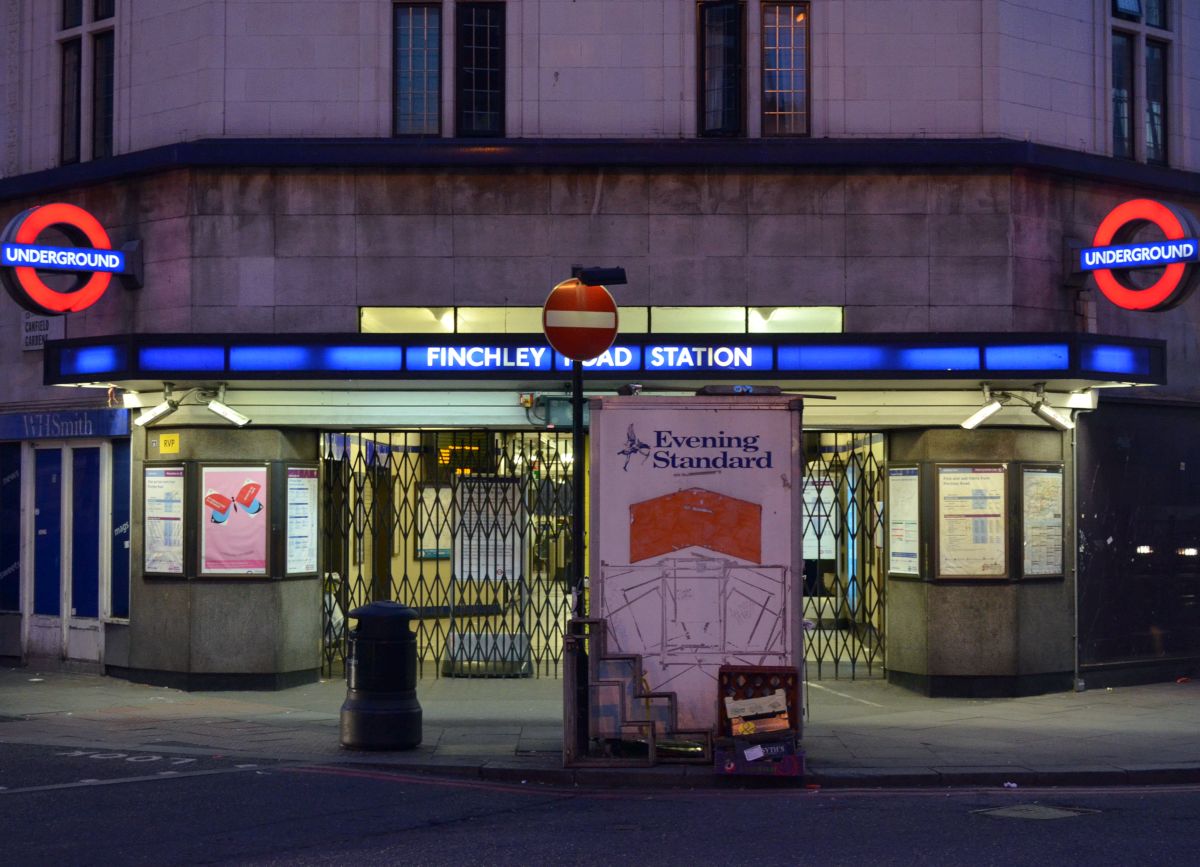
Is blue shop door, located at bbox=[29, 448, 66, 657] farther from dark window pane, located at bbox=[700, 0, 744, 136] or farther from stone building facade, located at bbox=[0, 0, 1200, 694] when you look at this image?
dark window pane, located at bbox=[700, 0, 744, 136]

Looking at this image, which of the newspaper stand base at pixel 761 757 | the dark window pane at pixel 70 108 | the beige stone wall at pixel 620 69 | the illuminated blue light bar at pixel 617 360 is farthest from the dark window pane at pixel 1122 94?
the dark window pane at pixel 70 108

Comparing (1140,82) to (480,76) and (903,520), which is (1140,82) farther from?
(480,76)

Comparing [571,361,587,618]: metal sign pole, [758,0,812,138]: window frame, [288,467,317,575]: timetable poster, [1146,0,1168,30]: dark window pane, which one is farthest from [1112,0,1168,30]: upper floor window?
[288,467,317,575]: timetable poster

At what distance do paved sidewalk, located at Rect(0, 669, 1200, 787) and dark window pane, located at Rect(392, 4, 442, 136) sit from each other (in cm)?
635

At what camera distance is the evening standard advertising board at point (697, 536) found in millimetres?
12695

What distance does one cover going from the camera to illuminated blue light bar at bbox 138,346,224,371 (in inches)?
645

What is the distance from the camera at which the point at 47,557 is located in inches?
764

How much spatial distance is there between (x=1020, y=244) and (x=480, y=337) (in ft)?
19.7

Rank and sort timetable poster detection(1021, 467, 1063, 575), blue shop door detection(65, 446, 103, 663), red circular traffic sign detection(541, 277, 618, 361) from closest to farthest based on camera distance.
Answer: red circular traffic sign detection(541, 277, 618, 361)
timetable poster detection(1021, 467, 1063, 575)
blue shop door detection(65, 446, 103, 663)

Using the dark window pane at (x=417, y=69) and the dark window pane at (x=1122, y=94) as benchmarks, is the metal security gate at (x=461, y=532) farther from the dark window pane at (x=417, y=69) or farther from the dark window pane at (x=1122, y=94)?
the dark window pane at (x=1122, y=94)

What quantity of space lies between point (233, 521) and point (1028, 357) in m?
8.66

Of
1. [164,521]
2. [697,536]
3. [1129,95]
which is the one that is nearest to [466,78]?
[164,521]

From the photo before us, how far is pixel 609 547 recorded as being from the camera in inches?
502

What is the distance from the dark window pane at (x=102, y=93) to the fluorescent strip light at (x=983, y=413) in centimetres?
1065
